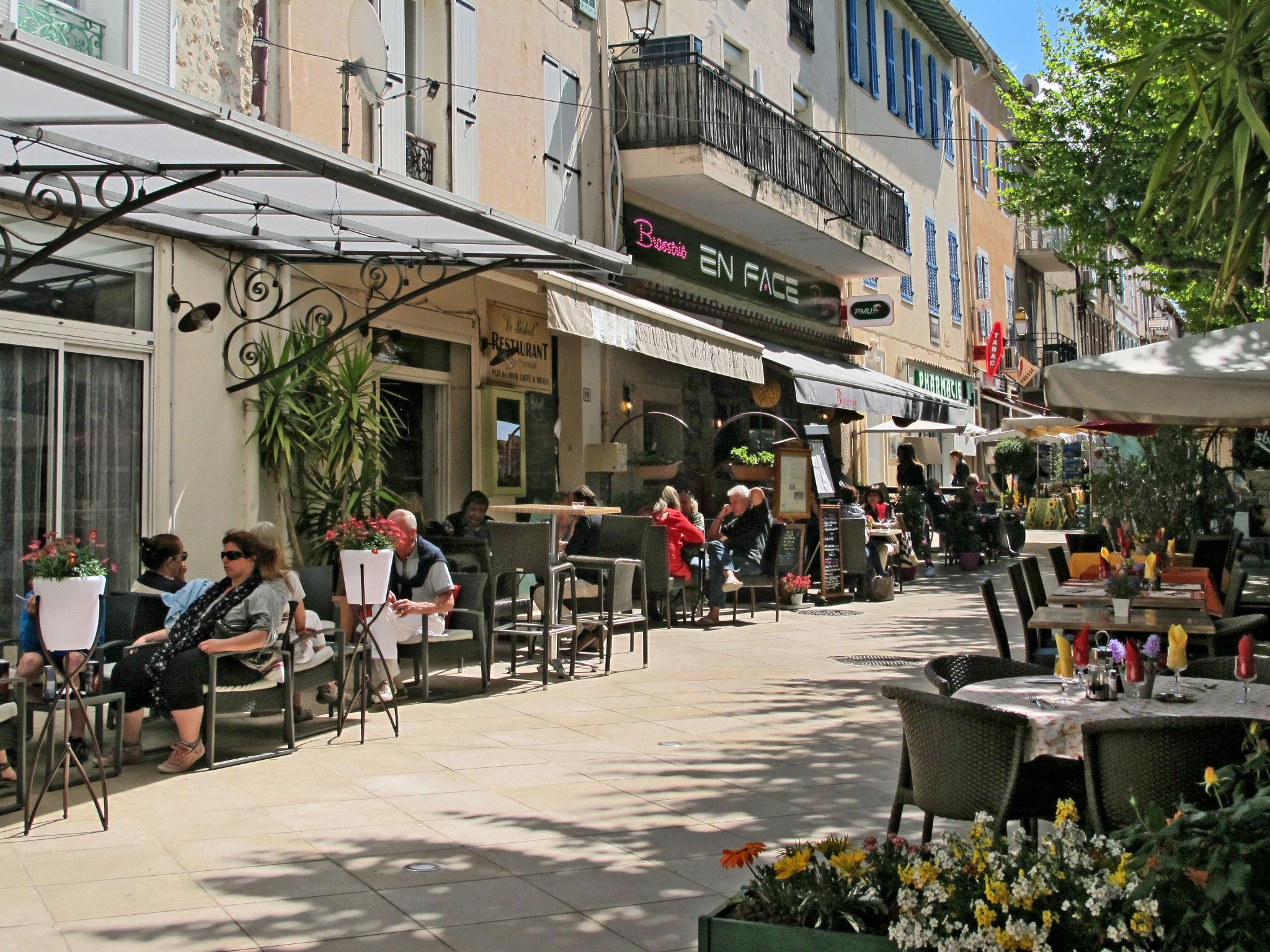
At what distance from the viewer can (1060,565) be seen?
384 inches

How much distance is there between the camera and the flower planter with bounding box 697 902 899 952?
285 centimetres

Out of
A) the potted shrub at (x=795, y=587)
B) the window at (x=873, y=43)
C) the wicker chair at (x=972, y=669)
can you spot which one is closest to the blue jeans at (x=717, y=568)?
the potted shrub at (x=795, y=587)

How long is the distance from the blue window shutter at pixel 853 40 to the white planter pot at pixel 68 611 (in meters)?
21.0

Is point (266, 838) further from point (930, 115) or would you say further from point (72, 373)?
point (930, 115)

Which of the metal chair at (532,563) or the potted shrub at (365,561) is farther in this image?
the metal chair at (532,563)

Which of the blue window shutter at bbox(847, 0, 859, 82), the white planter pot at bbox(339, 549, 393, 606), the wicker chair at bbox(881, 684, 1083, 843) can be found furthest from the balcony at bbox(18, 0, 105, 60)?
the blue window shutter at bbox(847, 0, 859, 82)

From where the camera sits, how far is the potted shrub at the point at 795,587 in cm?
1483

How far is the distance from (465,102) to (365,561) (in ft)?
21.7

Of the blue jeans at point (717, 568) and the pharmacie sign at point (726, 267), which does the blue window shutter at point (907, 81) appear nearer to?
the pharmacie sign at point (726, 267)

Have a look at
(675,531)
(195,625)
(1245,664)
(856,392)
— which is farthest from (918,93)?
(1245,664)

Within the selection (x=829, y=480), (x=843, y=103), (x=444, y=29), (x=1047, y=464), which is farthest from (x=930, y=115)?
(x=444, y=29)

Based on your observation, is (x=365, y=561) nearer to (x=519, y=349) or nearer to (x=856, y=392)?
(x=519, y=349)

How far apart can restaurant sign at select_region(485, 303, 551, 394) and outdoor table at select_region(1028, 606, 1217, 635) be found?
7.55 metres

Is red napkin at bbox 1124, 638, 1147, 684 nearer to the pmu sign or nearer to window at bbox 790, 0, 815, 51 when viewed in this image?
window at bbox 790, 0, 815, 51
